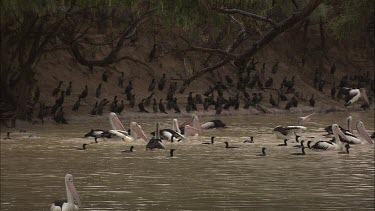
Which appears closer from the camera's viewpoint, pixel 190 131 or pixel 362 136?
pixel 362 136

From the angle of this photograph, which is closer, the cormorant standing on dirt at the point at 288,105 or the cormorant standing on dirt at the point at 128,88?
the cormorant standing on dirt at the point at 128,88

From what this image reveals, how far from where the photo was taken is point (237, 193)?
60.1 feet

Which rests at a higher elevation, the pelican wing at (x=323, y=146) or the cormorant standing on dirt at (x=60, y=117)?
the cormorant standing on dirt at (x=60, y=117)

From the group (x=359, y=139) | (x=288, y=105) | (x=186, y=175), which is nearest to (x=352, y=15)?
(x=186, y=175)

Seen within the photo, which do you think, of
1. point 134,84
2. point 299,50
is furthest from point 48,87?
point 299,50

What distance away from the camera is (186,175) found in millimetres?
21125

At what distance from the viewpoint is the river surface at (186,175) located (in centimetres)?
1719

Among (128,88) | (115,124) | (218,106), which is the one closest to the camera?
(115,124)

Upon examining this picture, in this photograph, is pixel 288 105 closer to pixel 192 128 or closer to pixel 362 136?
pixel 192 128

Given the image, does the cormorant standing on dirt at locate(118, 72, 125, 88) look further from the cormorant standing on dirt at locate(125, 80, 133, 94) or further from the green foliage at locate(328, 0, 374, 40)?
the green foliage at locate(328, 0, 374, 40)

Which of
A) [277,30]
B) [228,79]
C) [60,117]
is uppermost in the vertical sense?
[228,79]

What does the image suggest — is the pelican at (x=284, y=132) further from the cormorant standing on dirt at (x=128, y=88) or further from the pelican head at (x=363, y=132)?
the cormorant standing on dirt at (x=128, y=88)

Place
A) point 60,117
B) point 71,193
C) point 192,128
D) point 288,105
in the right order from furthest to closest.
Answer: point 288,105 → point 60,117 → point 192,128 → point 71,193

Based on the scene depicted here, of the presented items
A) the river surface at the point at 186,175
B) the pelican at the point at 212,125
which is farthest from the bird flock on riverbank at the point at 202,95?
the river surface at the point at 186,175
